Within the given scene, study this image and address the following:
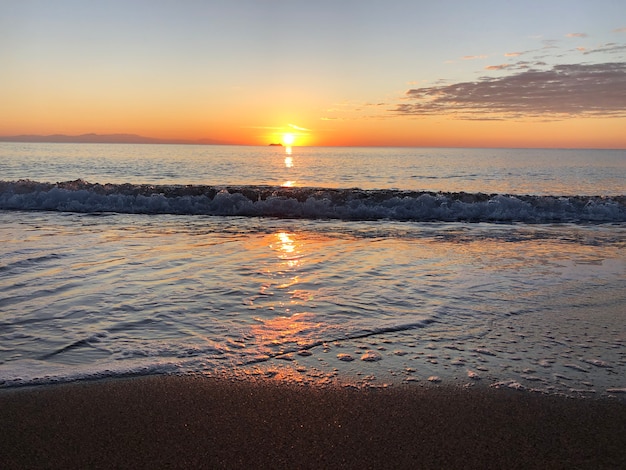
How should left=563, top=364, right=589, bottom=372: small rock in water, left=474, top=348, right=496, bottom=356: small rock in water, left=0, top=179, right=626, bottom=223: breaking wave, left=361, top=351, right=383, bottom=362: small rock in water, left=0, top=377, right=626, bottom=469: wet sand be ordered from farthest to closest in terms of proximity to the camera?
1. left=0, top=179, right=626, bottom=223: breaking wave
2. left=474, top=348, right=496, bottom=356: small rock in water
3. left=361, top=351, right=383, bottom=362: small rock in water
4. left=563, top=364, right=589, bottom=372: small rock in water
5. left=0, top=377, right=626, bottom=469: wet sand

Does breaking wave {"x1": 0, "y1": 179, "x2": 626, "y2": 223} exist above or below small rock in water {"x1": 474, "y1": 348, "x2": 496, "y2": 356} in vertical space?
above

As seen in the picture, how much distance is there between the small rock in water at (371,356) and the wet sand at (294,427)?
572 mm

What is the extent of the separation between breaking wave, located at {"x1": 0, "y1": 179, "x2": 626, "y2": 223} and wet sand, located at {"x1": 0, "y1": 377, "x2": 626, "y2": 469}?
12998 millimetres

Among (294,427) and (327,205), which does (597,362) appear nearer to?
(294,427)

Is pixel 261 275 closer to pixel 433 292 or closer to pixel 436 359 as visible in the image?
pixel 433 292

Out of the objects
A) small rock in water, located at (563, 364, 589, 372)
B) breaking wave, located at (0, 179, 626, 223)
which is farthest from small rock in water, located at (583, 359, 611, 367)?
breaking wave, located at (0, 179, 626, 223)

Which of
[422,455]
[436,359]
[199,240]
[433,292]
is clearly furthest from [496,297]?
[199,240]

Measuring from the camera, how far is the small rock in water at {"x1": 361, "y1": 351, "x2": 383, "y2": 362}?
4.51 m

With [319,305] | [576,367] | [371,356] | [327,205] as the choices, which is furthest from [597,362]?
[327,205]

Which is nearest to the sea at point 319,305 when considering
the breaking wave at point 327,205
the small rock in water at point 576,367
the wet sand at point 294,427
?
the small rock in water at point 576,367

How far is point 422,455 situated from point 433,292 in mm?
3950

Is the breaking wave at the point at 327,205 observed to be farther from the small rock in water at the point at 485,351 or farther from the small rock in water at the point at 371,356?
the small rock in water at the point at 371,356

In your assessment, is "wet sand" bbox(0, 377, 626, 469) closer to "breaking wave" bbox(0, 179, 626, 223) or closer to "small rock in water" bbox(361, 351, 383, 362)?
"small rock in water" bbox(361, 351, 383, 362)

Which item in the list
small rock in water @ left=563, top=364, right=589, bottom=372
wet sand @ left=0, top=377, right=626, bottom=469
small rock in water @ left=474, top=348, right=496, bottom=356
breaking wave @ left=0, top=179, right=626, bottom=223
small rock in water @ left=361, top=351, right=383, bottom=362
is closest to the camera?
Result: wet sand @ left=0, top=377, right=626, bottom=469
